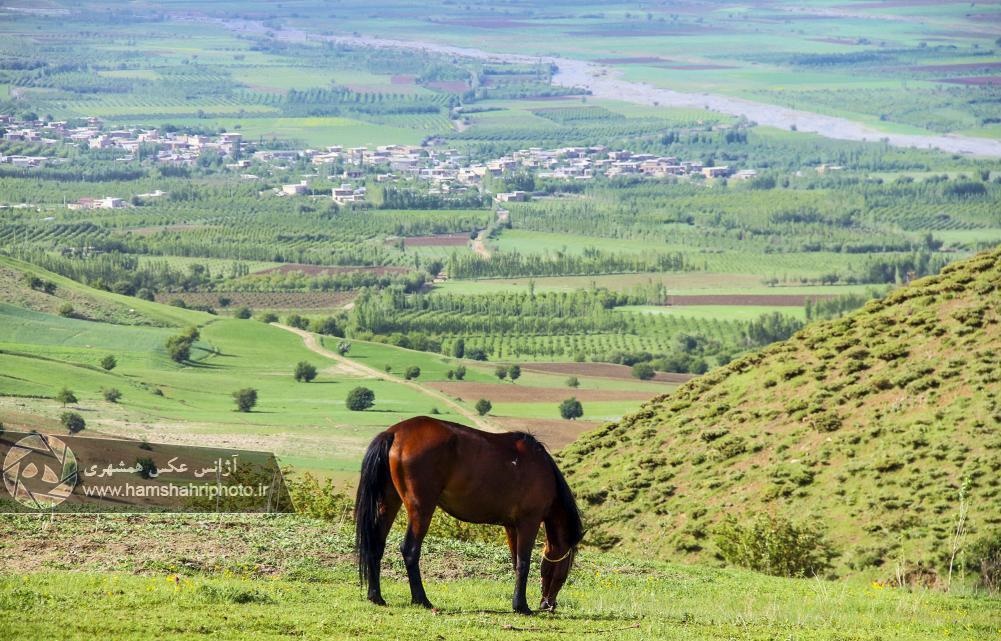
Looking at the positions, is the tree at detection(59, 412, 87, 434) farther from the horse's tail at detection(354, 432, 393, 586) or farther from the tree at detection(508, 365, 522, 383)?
the horse's tail at detection(354, 432, 393, 586)

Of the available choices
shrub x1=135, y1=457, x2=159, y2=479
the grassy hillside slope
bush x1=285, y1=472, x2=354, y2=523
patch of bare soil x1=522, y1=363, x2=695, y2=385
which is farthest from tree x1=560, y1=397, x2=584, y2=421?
the grassy hillside slope

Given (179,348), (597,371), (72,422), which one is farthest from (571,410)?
(179,348)

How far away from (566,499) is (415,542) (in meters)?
1.63

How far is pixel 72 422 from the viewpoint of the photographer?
5794 centimetres

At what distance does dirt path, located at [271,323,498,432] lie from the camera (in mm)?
71500

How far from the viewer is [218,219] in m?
171

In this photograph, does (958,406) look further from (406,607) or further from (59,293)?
(59,293)

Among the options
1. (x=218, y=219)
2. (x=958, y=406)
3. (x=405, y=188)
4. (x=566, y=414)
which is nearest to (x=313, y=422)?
(x=566, y=414)

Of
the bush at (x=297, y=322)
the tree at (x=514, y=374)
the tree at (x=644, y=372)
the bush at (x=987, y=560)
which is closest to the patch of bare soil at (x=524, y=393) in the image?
the tree at (x=514, y=374)

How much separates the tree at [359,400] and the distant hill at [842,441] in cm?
3786

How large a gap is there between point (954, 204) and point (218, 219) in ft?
277

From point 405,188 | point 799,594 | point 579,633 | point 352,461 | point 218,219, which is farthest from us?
point 405,188

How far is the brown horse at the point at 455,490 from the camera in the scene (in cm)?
1410

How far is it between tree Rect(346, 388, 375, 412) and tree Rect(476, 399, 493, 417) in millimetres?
5348
